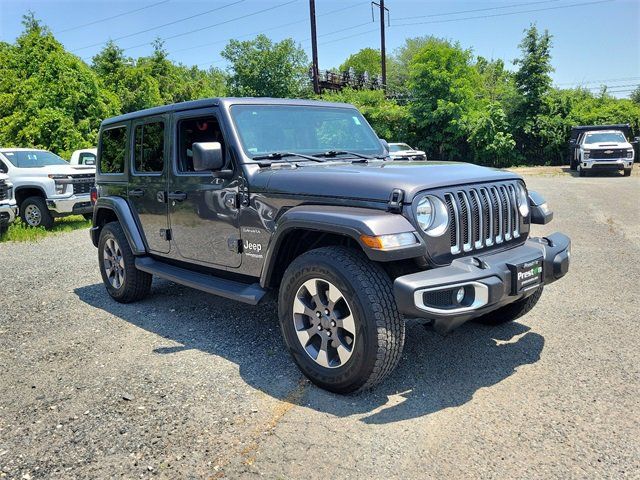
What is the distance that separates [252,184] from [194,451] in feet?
6.13

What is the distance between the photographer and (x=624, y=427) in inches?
118

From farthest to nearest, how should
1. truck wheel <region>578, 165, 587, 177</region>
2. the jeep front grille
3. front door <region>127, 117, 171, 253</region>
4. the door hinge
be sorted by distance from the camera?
1. truck wheel <region>578, 165, 587, 177</region>
2. front door <region>127, 117, 171, 253</region>
3. the door hinge
4. the jeep front grille

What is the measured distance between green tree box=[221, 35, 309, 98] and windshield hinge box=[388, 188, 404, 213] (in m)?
33.0

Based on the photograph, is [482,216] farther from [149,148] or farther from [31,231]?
[31,231]

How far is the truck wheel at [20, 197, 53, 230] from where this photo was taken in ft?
38.1

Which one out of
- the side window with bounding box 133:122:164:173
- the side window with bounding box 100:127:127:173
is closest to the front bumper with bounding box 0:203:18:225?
the side window with bounding box 100:127:127:173

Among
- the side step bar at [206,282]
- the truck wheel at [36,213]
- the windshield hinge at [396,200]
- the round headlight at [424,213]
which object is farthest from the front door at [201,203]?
the truck wheel at [36,213]

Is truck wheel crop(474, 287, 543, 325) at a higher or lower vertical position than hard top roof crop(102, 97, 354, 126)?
lower

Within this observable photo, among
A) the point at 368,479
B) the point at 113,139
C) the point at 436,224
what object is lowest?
the point at 368,479

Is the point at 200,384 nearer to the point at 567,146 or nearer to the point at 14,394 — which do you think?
the point at 14,394

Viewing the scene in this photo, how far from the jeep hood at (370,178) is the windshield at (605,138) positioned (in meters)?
20.1

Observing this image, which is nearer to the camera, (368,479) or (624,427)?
(368,479)

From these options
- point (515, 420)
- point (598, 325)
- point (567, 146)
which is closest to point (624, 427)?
point (515, 420)

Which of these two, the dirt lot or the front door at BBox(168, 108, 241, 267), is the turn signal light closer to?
the dirt lot
